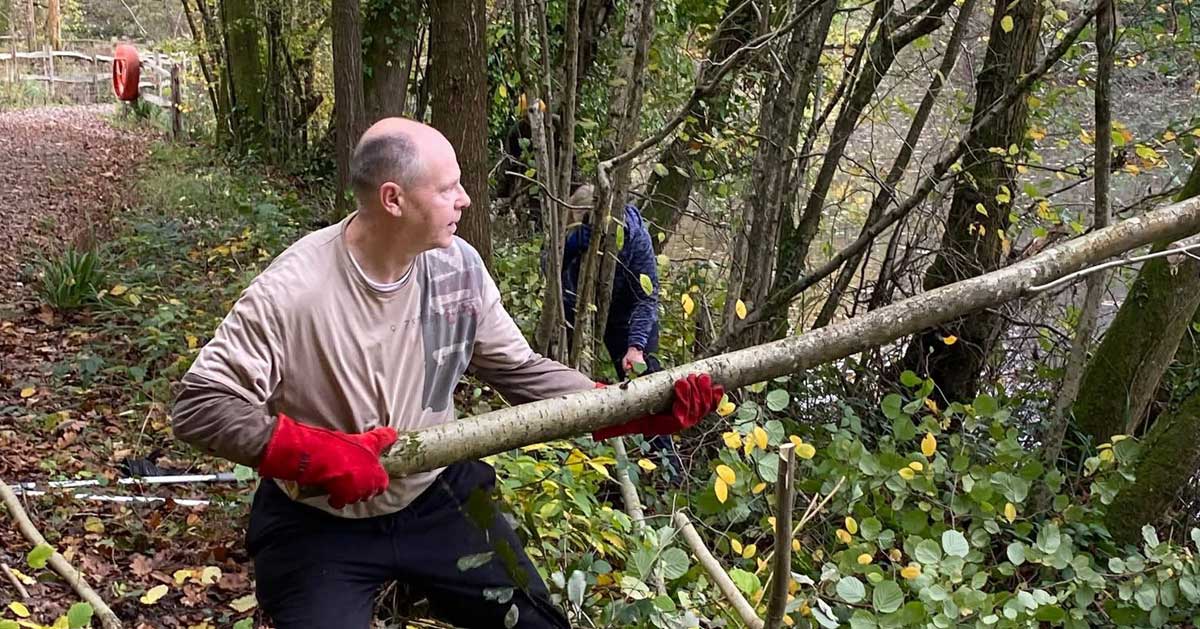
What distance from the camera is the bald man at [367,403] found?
2.14m

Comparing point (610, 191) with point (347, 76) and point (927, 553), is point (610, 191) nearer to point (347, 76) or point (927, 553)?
point (927, 553)

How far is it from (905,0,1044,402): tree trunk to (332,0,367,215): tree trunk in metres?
5.07

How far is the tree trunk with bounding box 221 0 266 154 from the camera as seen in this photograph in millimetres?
12758

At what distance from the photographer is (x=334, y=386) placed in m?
2.40

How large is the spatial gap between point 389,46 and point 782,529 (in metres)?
9.29

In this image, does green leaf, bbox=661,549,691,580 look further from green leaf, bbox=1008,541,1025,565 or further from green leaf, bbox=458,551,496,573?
green leaf, bbox=1008,541,1025,565

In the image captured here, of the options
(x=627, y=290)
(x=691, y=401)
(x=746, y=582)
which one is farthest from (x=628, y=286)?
(x=691, y=401)

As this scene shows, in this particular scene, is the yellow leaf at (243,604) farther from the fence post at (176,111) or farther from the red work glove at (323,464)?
the fence post at (176,111)

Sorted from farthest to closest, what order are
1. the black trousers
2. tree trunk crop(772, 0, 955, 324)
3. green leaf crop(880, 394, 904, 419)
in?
tree trunk crop(772, 0, 955, 324) < green leaf crop(880, 394, 904, 419) < the black trousers

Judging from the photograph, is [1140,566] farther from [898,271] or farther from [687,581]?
[898,271]

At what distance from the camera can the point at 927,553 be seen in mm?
2938

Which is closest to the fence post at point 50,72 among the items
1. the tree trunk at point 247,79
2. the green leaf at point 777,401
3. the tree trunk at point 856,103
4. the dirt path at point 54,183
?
the dirt path at point 54,183

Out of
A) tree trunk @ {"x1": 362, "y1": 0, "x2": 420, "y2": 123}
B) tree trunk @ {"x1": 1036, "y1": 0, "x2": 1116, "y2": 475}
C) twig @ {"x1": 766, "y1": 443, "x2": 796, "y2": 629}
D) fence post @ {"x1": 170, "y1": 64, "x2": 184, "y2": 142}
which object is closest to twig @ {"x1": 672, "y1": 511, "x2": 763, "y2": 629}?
twig @ {"x1": 766, "y1": 443, "x2": 796, "y2": 629}

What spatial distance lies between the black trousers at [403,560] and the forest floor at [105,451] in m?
0.68
